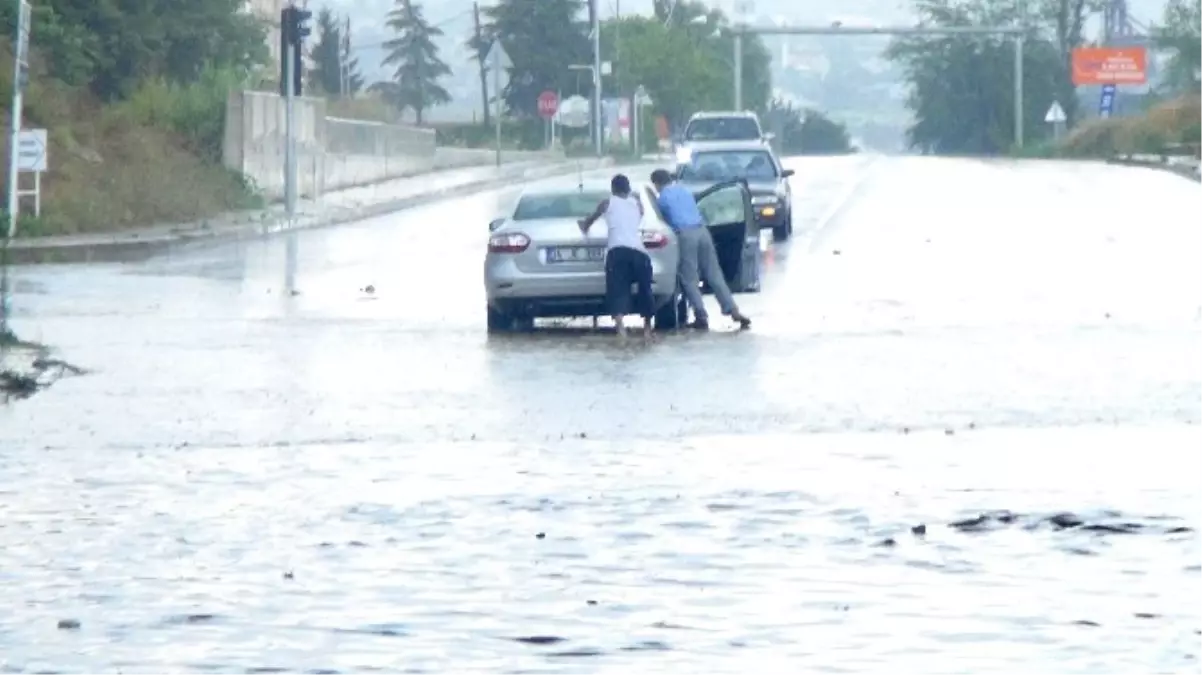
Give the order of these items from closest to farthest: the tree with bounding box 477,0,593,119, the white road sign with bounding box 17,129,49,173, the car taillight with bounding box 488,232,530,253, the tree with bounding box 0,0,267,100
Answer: the car taillight with bounding box 488,232,530,253, the white road sign with bounding box 17,129,49,173, the tree with bounding box 0,0,267,100, the tree with bounding box 477,0,593,119

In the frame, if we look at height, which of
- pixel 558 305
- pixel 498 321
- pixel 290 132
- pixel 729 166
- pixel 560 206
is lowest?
pixel 498 321

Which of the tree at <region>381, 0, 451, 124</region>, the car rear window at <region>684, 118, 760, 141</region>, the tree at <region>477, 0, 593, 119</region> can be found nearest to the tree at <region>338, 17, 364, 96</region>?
the tree at <region>381, 0, 451, 124</region>

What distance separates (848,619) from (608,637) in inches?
33.6

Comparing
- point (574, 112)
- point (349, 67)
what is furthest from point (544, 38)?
point (349, 67)

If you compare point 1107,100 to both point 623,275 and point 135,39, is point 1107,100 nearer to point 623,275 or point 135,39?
point 135,39

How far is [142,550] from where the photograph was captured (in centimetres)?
1134

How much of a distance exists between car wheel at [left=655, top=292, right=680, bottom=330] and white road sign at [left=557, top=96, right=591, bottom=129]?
290ft

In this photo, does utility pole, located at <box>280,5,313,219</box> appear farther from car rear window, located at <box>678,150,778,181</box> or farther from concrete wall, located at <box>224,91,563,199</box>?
car rear window, located at <box>678,150,778,181</box>

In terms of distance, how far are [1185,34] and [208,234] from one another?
3523 inches

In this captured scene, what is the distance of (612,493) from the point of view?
510 inches

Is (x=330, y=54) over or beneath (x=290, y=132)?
over

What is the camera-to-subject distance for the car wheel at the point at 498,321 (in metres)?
24.6

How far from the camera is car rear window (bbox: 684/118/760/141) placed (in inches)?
2259

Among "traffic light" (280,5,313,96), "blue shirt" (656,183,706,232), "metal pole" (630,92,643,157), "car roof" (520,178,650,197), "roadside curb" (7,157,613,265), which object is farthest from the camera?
"metal pole" (630,92,643,157)
